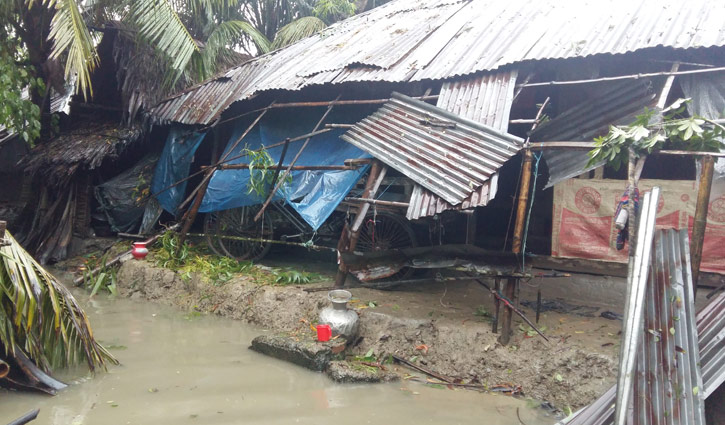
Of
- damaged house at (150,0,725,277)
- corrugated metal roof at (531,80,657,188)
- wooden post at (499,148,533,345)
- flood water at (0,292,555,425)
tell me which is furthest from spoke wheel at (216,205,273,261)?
corrugated metal roof at (531,80,657,188)

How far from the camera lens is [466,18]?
864cm

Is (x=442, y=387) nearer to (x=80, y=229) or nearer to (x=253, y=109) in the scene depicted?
(x=253, y=109)

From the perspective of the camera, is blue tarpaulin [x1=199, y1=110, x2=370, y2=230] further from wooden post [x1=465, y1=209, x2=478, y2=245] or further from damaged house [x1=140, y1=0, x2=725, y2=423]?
wooden post [x1=465, y1=209, x2=478, y2=245]

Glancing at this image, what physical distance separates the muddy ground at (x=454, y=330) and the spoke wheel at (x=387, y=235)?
68 centimetres

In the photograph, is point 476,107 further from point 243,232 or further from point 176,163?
point 176,163

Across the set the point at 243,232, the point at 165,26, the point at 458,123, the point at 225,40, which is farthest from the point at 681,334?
the point at 225,40

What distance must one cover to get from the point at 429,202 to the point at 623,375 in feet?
10.3

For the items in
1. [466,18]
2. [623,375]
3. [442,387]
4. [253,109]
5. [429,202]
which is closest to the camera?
[623,375]

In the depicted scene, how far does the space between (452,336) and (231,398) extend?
240 centimetres

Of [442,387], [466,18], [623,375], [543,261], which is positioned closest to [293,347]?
[442,387]

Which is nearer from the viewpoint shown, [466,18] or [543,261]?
[543,261]

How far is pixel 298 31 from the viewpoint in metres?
14.1

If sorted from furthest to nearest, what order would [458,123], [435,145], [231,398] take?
[458,123], [435,145], [231,398]

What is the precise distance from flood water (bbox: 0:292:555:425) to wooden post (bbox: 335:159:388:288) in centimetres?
161
